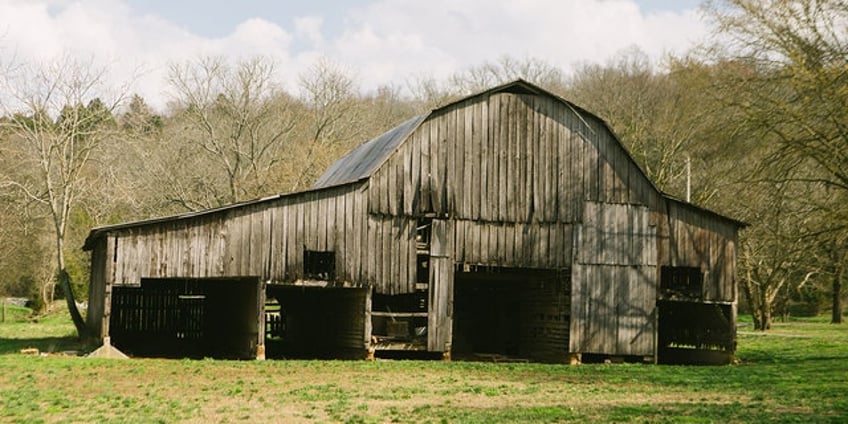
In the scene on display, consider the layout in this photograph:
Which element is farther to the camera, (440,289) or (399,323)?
(399,323)

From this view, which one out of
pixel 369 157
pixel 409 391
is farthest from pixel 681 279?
pixel 409 391

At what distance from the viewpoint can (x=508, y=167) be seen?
28.5 metres

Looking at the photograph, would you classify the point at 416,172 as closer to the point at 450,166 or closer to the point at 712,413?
the point at 450,166

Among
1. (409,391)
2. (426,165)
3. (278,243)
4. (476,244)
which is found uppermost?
(426,165)

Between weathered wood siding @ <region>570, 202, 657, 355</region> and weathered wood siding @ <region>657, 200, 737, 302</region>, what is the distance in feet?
1.65

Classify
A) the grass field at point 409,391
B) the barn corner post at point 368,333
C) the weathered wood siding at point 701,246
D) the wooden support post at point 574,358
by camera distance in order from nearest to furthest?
1. the grass field at point 409,391
2. the barn corner post at point 368,333
3. the wooden support post at point 574,358
4. the weathered wood siding at point 701,246

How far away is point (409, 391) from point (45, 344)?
54.2 feet

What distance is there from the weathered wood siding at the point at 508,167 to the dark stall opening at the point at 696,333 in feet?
14.2

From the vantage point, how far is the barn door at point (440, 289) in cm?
2739

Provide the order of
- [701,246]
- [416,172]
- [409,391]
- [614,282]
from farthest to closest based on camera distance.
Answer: [701,246] < [614,282] < [416,172] < [409,391]

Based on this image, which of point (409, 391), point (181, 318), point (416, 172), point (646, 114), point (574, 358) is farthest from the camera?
point (646, 114)

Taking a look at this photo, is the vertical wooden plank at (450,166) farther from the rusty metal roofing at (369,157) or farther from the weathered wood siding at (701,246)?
the weathered wood siding at (701,246)

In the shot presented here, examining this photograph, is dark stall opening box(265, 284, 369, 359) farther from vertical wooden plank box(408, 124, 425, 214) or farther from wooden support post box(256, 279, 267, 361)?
vertical wooden plank box(408, 124, 425, 214)

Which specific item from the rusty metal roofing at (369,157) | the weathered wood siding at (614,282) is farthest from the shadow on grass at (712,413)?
the rusty metal roofing at (369,157)
